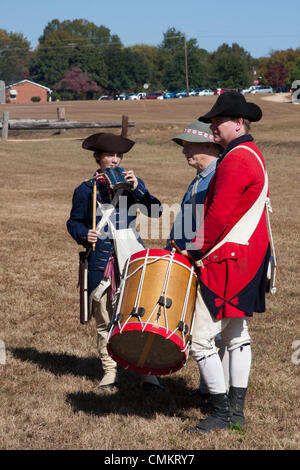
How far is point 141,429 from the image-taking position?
4477mm

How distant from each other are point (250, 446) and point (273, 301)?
397cm

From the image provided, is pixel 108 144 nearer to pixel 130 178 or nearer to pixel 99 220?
pixel 130 178

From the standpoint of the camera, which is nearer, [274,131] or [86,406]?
[86,406]

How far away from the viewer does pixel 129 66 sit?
355 feet

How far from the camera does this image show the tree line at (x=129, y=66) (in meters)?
95.2

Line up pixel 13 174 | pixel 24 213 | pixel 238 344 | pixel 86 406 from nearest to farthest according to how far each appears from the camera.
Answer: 1. pixel 238 344
2. pixel 86 406
3. pixel 24 213
4. pixel 13 174

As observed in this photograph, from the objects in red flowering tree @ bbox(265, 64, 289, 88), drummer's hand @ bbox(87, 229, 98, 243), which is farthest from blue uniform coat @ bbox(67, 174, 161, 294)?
red flowering tree @ bbox(265, 64, 289, 88)

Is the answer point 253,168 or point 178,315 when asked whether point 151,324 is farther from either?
point 253,168

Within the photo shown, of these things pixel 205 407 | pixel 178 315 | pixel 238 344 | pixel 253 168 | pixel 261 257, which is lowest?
pixel 205 407

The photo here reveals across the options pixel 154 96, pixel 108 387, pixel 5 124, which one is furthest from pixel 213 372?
pixel 154 96

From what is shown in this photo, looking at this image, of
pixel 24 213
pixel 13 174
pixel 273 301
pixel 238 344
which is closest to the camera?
pixel 238 344

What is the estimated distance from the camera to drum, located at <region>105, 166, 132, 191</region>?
4777mm

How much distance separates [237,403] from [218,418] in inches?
6.9
